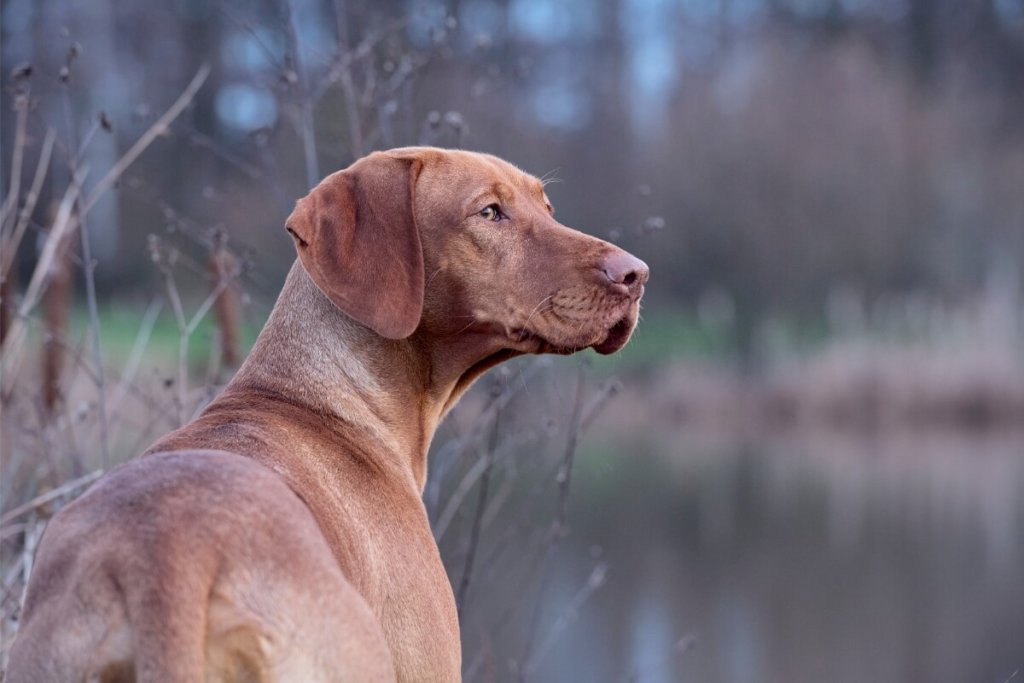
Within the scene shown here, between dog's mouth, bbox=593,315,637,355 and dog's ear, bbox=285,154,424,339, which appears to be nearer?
dog's ear, bbox=285,154,424,339

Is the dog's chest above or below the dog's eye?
below

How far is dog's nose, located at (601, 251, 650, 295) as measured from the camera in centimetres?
309

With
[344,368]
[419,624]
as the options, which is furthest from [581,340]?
[419,624]

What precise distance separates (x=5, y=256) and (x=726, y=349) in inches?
546

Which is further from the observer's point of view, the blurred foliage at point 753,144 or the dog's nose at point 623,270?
the blurred foliage at point 753,144

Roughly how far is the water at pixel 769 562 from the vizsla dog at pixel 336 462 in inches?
125

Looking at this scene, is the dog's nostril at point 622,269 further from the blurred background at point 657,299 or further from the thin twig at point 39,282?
the thin twig at point 39,282

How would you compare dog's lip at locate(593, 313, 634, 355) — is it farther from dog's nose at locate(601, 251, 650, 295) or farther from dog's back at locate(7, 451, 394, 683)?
dog's back at locate(7, 451, 394, 683)

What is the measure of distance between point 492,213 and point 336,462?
2.44 ft

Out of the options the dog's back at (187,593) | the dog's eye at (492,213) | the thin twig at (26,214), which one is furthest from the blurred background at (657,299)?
the dog's back at (187,593)

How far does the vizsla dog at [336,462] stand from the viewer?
1999 mm

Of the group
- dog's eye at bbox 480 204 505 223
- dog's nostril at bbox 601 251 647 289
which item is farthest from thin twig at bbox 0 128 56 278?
dog's nostril at bbox 601 251 647 289

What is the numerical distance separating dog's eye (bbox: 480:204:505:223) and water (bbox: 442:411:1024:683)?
3220mm

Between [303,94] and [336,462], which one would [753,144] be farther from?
[336,462]
